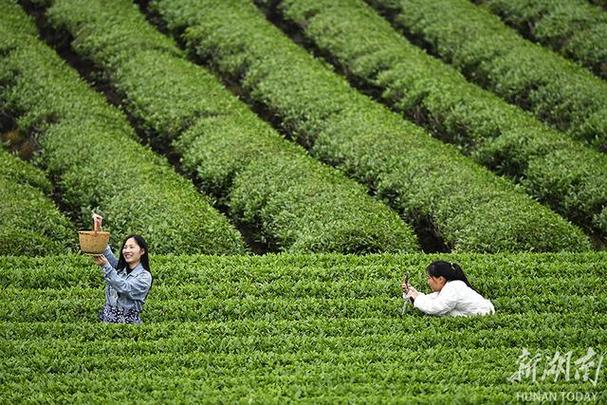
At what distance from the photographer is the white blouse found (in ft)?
44.8

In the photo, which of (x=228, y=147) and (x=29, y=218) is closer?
(x=29, y=218)

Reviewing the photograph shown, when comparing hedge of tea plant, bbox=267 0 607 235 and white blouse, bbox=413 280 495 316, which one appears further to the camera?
hedge of tea plant, bbox=267 0 607 235

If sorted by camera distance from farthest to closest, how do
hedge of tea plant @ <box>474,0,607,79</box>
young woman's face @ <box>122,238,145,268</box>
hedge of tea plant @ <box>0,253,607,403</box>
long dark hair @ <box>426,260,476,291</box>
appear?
hedge of tea plant @ <box>474,0,607,79</box> < long dark hair @ <box>426,260,476,291</box> < young woman's face @ <box>122,238,145,268</box> < hedge of tea plant @ <box>0,253,607,403</box>

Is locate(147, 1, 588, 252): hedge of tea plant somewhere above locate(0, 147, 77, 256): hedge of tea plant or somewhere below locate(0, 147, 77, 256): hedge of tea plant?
above

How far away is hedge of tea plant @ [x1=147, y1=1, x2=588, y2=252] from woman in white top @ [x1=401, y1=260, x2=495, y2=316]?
4730 mm

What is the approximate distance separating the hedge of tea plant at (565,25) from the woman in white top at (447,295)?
14.4 meters

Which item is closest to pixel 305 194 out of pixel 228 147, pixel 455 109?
pixel 228 147

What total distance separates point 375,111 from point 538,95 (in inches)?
173

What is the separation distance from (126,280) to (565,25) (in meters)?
19.1

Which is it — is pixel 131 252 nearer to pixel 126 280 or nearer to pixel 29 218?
pixel 126 280

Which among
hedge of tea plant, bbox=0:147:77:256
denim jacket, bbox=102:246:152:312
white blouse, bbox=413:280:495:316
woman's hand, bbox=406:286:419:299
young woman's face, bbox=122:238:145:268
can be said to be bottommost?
hedge of tea plant, bbox=0:147:77:256

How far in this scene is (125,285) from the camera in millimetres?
13031

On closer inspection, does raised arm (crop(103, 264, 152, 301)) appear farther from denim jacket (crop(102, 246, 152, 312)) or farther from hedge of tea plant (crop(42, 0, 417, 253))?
hedge of tea plant (crop(42, 0, 417, 253))

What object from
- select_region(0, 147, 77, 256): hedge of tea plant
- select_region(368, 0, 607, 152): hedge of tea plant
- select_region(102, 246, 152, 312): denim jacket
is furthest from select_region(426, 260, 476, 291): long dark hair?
select_region(368, 0, 607, 152): hedge of tea plant
